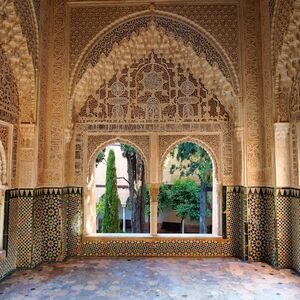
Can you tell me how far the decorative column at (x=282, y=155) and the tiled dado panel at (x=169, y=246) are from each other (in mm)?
888

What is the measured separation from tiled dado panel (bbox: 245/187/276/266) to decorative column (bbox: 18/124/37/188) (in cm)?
355

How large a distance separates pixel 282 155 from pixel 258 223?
4.08 ft

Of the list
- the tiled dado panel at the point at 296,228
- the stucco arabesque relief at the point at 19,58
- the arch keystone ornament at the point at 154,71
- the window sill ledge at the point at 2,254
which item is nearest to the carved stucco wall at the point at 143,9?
the arch keystone ornament at the point at 154,71

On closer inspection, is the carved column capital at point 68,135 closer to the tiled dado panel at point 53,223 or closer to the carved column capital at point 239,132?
the tiled dado panel at point 53,223

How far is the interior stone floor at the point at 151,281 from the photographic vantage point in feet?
12.5

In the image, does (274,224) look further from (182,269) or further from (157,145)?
(157,145)

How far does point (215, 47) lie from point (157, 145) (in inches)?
79.9

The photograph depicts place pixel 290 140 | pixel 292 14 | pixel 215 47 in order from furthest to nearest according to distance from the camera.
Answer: pixel 215 47 < pixel 290 140 < pixel 292 14

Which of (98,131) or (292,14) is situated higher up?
(292,14)

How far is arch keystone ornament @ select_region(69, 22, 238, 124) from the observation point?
18.7 feet

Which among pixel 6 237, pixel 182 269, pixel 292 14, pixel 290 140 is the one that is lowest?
pixel 182 269

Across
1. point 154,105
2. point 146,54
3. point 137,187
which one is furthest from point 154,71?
point 137,187

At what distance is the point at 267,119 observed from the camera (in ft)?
17.2

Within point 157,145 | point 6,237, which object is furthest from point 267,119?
point 6,237
